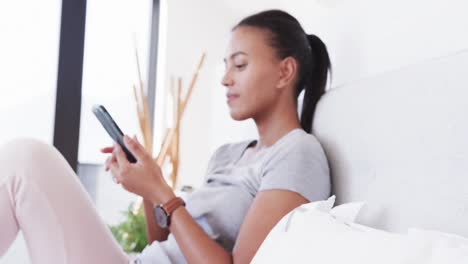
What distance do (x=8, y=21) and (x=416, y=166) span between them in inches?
83.2

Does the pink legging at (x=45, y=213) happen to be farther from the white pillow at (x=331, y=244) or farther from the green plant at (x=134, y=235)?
the green plant at (x=134, y=235)

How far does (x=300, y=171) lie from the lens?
3.09 ft

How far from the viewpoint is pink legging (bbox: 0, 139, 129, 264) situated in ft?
3.19

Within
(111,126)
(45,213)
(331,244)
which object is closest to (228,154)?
(111,126)

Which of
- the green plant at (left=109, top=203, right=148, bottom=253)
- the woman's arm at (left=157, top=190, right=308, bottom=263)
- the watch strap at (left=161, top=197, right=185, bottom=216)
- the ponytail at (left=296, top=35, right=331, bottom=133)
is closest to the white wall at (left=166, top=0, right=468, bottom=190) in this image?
the ponytail at (left=296, top=35, right=331, bottom=133)

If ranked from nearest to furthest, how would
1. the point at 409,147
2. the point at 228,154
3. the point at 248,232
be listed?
the point at 409,147 → the point at 248,232 → the point at 228,154

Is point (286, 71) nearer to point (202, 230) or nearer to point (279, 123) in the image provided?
point (279, 123)

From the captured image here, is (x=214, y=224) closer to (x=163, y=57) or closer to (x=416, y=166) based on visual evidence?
(x=416, y=166)

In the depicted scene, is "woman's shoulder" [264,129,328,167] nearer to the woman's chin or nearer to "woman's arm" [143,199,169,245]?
the woman's chin

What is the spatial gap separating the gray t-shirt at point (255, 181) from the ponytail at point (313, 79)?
0.12 metres

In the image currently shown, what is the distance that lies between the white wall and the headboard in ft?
0.32

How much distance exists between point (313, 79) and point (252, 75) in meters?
0.17

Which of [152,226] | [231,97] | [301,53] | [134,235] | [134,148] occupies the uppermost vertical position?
[301,53]

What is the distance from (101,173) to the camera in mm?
2750
